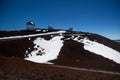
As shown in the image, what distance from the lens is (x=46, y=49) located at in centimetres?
5678

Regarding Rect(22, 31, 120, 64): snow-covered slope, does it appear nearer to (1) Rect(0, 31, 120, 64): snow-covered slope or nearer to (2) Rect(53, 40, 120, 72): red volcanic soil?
(1) Rect(0, 31, 120, 64): snow-covered slope

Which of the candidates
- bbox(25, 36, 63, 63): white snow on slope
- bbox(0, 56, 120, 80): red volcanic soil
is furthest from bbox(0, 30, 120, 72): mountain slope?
bbox(0, 56, 120, 80): red volcanic soil

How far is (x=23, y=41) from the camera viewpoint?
5984 cm

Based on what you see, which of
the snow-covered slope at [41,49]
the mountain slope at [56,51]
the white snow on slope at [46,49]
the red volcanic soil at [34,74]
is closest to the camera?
the red volcanic soil at [34,74]

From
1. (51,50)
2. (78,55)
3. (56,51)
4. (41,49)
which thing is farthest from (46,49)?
(78,55)

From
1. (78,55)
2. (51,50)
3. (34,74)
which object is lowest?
(34,74)

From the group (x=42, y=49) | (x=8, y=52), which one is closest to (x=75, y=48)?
(x=42, y=49)

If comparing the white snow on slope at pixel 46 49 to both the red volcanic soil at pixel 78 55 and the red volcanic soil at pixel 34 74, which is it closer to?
the red volcanic soil at pixel 78 55

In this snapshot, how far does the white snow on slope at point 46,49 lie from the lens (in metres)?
47.9

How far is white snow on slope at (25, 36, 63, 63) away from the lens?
4794 centimetres

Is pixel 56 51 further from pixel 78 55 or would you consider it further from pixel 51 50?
pixel 78 55

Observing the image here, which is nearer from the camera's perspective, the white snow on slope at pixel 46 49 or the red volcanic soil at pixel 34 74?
the red volcanic soil at pixel 34 74

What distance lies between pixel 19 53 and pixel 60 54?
405 inches

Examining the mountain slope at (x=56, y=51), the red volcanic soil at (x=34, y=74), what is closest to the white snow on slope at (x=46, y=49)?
the mountain slope at (x=56, y=51)
